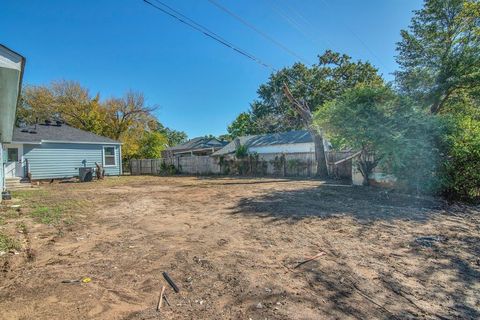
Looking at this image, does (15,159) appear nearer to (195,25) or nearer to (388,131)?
(195,25)

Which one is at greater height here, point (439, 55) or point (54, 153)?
point (439, 55)

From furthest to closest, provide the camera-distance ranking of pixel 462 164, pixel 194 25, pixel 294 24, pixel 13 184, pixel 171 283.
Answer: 1. pixel 13 184
2. pixel 294 24
3. pixel 194 25
4. pixel 462 164
5. pixel 171 283

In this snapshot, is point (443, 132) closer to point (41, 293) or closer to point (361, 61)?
point (41, 293)

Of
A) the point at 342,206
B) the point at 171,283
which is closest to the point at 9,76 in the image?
the point at 171,283

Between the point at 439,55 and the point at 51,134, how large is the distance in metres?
24.4

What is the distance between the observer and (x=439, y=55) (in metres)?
16.5

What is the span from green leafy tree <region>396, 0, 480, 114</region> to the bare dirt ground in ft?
43.8

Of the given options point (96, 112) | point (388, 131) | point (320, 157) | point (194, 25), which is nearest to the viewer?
point (388, 131)

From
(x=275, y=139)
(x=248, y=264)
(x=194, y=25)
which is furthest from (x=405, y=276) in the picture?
(x=275, y=139)

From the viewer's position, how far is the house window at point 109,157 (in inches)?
712

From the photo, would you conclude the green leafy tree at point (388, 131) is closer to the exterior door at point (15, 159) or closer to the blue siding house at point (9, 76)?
the blue siding house at point (9, 76)

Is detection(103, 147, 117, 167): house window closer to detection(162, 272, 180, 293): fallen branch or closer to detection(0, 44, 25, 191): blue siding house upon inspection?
detection(0, 44, 25, 191): blue siding house

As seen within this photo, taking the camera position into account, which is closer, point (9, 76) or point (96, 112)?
point (9, 76)

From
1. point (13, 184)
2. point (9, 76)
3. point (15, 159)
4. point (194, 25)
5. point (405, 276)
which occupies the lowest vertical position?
point (405, 276)
